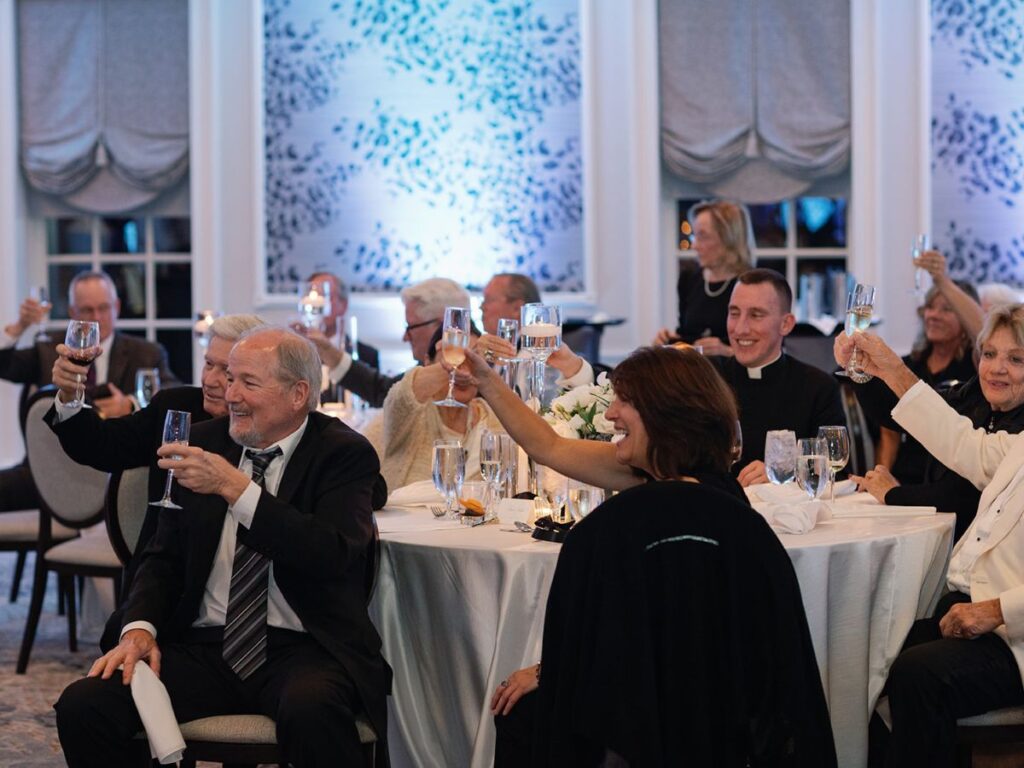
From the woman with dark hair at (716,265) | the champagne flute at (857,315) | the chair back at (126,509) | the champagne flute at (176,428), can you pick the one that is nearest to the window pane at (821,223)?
the woman with dark hair at (716,265)

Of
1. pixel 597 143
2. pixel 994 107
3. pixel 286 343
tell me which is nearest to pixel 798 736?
pixel 286 343

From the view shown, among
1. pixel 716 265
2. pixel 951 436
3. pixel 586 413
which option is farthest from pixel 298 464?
pixel 716 265

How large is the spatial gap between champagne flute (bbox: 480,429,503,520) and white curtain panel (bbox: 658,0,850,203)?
4771mm

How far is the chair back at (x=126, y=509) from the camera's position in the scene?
331cm

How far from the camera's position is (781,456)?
3469 millimetres

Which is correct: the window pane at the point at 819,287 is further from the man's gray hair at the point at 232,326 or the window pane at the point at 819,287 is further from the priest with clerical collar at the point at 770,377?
the man's gray hair at the point at 232,326

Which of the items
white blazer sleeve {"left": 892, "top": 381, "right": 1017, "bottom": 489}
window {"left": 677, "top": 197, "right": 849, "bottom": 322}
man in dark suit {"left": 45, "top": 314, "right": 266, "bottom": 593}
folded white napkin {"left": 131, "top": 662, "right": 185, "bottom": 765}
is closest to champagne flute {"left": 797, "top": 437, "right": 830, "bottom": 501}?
Result: white blazer sleeve {"left": 892, "top": 381, "right": 1017, "bottom": 489}

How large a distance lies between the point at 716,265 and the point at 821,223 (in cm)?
249

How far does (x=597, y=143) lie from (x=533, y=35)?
0.74 meters

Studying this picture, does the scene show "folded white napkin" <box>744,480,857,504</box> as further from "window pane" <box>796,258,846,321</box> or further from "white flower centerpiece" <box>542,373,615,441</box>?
"window pane" <box>796,258,846,321</box>

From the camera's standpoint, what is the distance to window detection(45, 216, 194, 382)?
324 inches

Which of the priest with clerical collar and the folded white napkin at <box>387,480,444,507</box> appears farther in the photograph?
the priest with clerical collar

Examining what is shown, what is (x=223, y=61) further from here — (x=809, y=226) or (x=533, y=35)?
(x=809, y=226)

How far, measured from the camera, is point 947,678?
287 centimetres
